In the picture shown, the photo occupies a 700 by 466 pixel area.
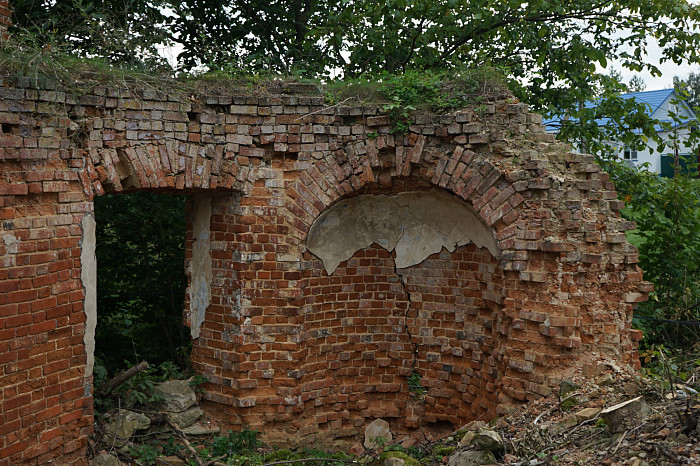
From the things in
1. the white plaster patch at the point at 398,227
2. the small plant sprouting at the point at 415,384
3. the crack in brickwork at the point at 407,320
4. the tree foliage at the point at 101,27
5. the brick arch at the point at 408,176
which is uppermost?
the tree foliage at the point at 101,27

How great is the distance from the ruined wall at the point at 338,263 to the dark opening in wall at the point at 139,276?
2039 mm

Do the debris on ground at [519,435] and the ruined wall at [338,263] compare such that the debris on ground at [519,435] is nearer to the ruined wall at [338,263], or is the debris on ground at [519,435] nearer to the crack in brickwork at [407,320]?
the ruined wall at [338,263]

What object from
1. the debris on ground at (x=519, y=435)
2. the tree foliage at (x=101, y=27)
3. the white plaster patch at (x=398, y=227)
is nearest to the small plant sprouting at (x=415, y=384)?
the debris on ground at (x=519, y=435)

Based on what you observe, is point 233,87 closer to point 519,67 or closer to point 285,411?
point 285,411

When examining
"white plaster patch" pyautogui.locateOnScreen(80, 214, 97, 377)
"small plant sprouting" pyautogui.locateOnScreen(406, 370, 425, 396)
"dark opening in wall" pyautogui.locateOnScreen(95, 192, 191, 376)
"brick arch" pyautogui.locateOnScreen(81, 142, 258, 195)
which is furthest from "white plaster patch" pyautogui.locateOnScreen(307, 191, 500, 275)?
"dark opening in wall" pyautogui.locateOnScreen(95, 192, 191, 376)

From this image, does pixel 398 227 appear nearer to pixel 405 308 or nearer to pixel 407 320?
pixel 405 308

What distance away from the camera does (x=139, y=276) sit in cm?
806

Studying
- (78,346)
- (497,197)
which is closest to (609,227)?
(497,197)

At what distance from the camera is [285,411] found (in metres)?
5.65

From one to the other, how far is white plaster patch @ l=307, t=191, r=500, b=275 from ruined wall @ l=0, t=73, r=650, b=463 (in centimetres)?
4

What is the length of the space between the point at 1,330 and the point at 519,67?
8335mm

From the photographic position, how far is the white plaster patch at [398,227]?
19.5 ft

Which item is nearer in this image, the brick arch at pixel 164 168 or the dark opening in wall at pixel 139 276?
the brick arch at pixel 164 168

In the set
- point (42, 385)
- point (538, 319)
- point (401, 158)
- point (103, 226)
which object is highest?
point (401, 158)
